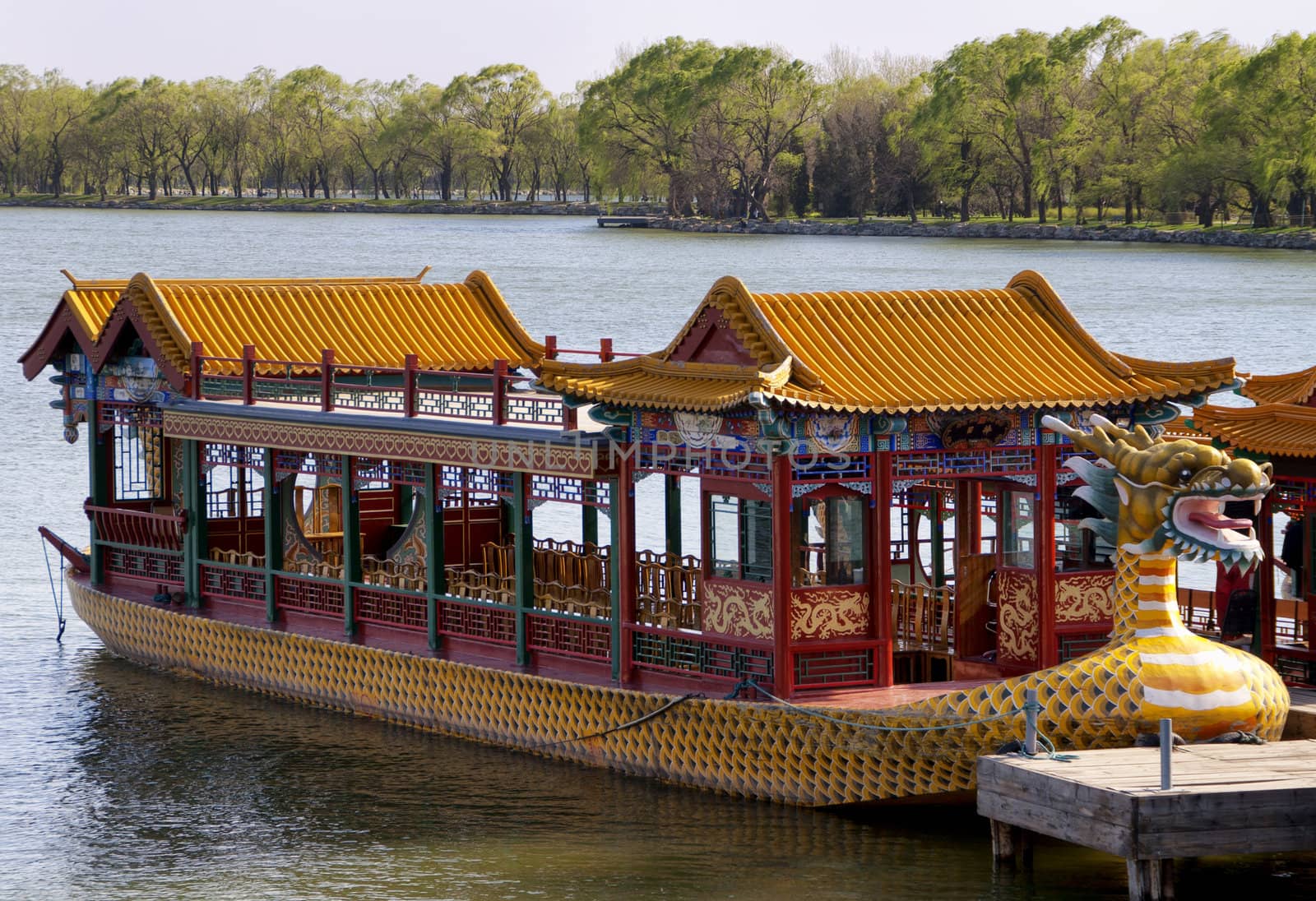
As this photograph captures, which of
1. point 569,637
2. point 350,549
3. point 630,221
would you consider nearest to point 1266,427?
point 569,637

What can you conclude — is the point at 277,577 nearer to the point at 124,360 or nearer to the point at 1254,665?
the point at 124,360

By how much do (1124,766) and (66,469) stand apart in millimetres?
28067

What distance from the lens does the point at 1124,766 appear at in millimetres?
13695

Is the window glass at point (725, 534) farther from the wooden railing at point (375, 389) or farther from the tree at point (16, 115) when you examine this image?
the tree at point (16, 115)

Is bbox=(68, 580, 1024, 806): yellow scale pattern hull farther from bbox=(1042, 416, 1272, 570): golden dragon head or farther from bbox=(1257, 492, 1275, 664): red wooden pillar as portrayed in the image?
bbox=(1257, 492, 1275, 664): red wooden pillar

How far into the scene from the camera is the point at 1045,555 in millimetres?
16125

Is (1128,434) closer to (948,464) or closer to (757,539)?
(948,464)

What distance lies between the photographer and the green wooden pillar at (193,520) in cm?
2062

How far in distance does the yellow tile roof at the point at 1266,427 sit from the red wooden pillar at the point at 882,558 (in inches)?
94.3

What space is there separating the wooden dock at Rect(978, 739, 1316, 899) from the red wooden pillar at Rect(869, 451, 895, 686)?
2.10 m

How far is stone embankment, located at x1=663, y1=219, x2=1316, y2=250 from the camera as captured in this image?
88.3 m

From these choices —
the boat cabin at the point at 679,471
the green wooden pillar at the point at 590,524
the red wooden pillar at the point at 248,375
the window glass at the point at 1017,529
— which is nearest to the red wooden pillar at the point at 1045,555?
the boat cabin at the point at 679,471

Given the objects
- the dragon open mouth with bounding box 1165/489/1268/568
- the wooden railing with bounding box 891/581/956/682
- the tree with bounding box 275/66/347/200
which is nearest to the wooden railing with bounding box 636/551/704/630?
the wooden railing with bounding box 891/581/956/682

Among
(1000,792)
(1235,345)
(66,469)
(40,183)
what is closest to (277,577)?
(1000,792)
